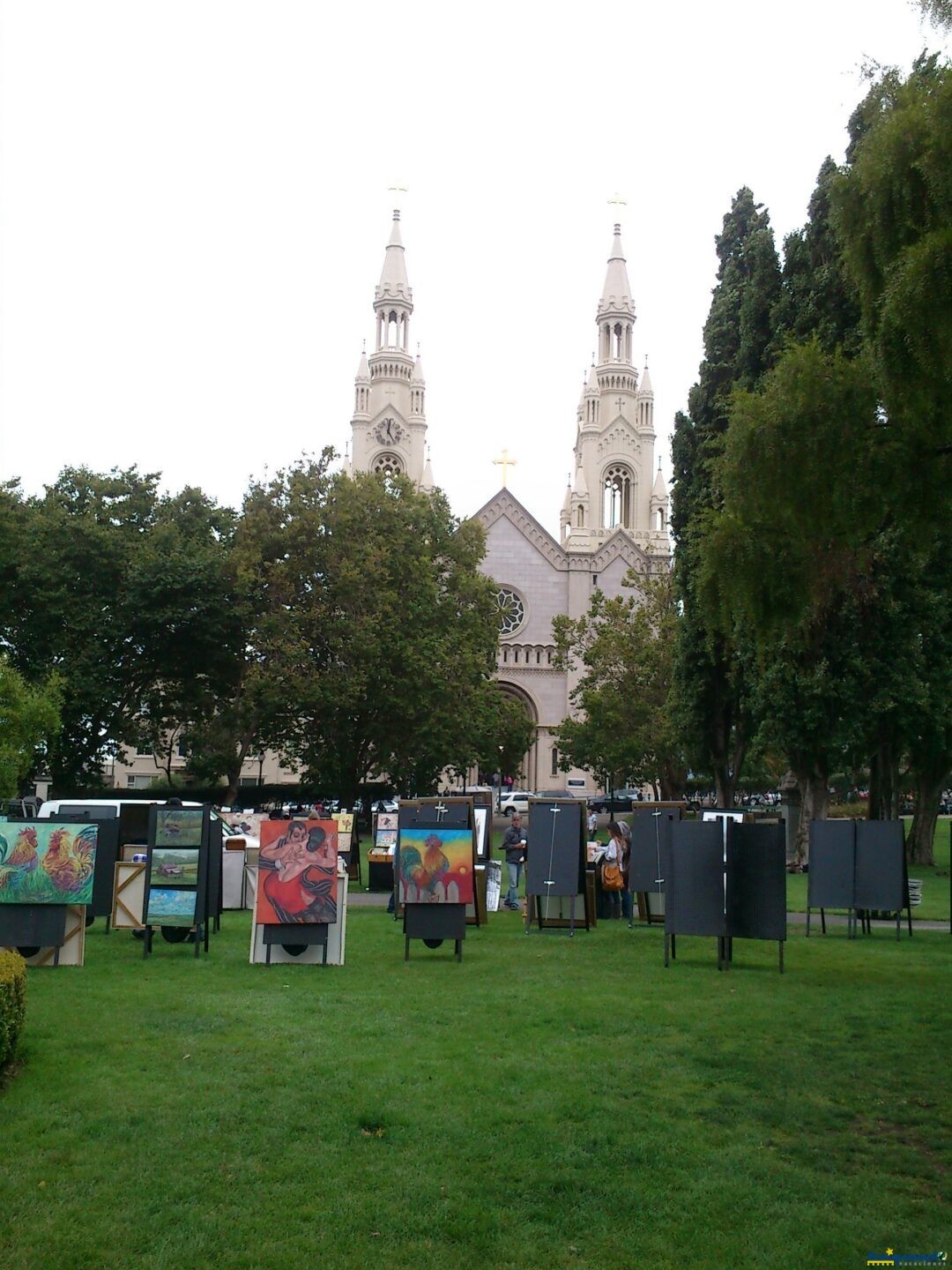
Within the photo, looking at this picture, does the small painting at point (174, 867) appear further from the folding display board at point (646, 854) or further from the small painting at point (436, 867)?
the folding display board at point (646, 854)

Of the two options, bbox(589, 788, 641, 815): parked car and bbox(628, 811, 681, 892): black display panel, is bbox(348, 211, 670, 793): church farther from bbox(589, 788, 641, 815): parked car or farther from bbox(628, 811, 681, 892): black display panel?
bbox(628, 811, 681, 892): black display panel

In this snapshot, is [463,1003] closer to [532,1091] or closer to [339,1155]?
[532,1091]

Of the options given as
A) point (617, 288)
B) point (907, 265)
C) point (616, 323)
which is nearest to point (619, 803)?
point (907, 265)

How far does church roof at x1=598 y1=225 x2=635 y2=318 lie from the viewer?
91688mm

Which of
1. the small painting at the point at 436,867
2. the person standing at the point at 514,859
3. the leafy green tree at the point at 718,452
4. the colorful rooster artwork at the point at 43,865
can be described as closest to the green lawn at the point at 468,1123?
the colorful rooster artwork at the point at 43,865

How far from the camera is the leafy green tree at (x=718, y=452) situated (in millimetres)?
28891

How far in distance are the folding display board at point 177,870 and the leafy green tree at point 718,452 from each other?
16.2m

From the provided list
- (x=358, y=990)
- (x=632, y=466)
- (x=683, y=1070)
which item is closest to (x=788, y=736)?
(x=358, y=990)

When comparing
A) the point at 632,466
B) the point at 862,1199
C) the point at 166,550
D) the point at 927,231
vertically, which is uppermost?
the point at 632,466

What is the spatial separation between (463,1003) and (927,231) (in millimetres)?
7977

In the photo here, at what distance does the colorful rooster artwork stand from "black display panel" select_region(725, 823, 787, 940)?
716cm

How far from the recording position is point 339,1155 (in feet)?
23.1

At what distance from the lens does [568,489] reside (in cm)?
9288

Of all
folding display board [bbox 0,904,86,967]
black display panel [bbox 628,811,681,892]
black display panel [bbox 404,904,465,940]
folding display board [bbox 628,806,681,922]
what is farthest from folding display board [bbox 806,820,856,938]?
folding display board [bbox 0,904,86,967]
